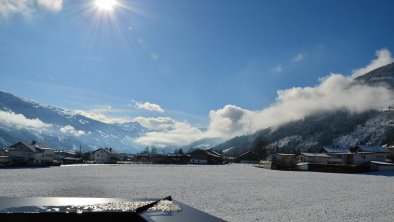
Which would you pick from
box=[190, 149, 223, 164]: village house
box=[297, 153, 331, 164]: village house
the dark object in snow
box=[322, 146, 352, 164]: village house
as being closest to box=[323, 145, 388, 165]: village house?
box=[322, 146, 352, 164]: village house

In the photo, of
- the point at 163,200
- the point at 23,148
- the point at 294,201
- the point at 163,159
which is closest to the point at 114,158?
the point at 163,159

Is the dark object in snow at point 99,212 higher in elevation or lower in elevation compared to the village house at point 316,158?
lower

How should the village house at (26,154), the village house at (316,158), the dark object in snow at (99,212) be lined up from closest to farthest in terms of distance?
1. the dark object in snow at (99,212)
2. the village house at (26,154)
3. the village house at (316,158)

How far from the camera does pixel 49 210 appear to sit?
7.72m

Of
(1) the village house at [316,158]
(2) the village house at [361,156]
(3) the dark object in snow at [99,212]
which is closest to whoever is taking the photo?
(3) the dark object in snow at [99,212]

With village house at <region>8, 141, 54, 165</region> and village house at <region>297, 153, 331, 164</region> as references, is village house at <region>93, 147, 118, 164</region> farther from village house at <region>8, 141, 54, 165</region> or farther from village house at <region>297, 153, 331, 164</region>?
village house at <region>297, 153, 331, 164</region>

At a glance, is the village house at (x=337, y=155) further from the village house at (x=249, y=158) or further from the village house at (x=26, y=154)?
the village house at (x=26, y=154)

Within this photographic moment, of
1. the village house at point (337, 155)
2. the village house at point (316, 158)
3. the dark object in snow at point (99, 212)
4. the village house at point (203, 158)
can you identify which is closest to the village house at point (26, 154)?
the village house at point (203, 158)

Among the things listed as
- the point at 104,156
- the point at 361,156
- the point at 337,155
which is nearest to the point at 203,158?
the point at 104,156

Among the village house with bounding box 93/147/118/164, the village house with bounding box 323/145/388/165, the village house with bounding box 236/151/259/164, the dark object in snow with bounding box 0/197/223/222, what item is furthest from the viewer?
the village house with bounding box 236/151/259/164

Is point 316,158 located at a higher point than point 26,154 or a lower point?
lower

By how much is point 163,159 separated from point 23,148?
55.5 m

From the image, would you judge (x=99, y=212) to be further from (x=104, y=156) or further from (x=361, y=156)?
(x=104, y=156)

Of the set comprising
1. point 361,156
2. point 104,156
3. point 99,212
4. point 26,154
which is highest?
point 104,156
